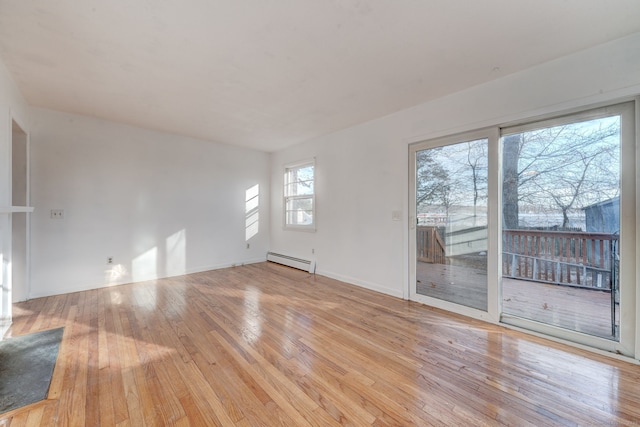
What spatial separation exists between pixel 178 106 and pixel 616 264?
4.74 m

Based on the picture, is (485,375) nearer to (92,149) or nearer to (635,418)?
(635,418)

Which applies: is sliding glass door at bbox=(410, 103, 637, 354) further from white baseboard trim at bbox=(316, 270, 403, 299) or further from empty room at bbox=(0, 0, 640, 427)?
white baseboard trim at bbox=(316, 270, 403, 299)

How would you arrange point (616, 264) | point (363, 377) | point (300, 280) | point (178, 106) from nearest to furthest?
1. point (363, 377)
2. point (616, 264)
3. point (178, 106)
4. point (300, 280)

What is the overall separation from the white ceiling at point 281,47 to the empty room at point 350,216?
0.07 feet

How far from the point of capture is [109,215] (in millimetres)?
3807

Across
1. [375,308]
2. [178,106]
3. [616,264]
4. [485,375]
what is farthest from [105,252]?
[616,264]

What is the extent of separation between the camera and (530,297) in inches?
97.0

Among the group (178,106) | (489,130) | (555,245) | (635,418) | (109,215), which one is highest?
(178,106)

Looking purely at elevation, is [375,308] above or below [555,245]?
below

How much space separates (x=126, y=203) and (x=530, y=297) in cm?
541

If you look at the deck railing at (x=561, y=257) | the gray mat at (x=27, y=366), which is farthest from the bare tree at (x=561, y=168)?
the gray mat at (x=27, y=366)

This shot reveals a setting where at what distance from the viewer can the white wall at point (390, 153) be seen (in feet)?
6.73

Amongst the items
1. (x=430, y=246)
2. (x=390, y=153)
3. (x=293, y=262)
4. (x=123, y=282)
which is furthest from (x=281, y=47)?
(x=123, y=282)

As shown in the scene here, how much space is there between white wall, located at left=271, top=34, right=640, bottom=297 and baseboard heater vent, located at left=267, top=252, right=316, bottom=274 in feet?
0.43
